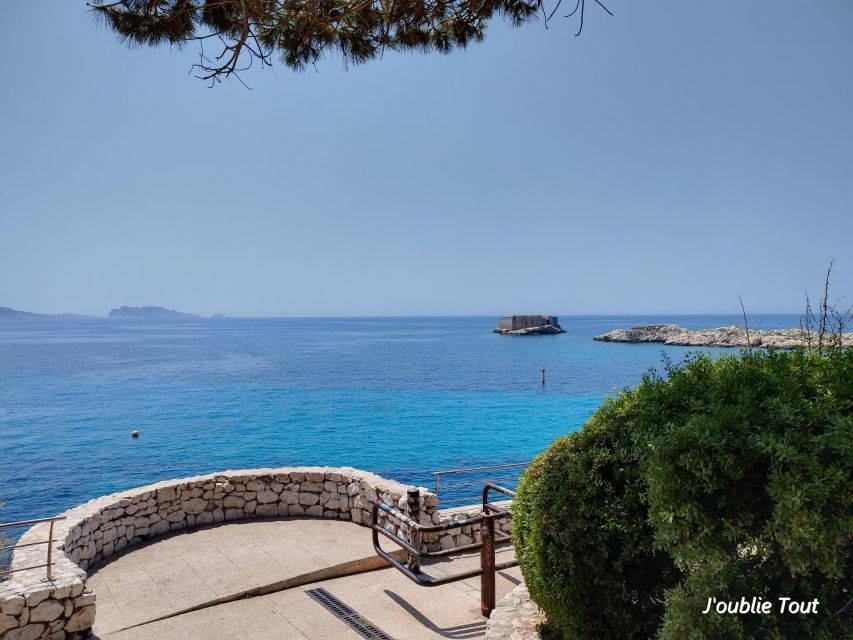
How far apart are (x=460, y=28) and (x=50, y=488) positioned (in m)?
24.5

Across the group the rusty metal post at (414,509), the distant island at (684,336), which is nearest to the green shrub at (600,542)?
the rusty metal post at (414,509)

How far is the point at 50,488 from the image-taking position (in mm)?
23109

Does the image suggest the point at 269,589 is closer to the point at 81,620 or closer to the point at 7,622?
the point at 81,620

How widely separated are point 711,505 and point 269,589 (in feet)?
20.7

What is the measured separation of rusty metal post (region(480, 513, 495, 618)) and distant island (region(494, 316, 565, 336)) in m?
116

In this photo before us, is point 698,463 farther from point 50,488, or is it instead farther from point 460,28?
point 50,488

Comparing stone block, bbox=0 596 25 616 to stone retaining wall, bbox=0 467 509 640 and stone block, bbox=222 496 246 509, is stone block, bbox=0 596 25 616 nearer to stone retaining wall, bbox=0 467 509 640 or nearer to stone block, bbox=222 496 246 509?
stone retaining wall, bbox=0 467 509 640

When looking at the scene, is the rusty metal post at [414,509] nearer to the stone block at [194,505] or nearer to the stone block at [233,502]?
the stone block at [233,502]

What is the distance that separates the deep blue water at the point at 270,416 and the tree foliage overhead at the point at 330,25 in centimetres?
755

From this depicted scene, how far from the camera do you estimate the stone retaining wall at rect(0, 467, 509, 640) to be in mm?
6309

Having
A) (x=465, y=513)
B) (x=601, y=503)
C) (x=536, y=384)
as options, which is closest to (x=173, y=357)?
(x=536, y=384)

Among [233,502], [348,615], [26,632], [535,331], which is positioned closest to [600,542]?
[348,615]

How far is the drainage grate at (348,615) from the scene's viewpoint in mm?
6312

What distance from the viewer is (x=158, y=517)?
9.50 meters
